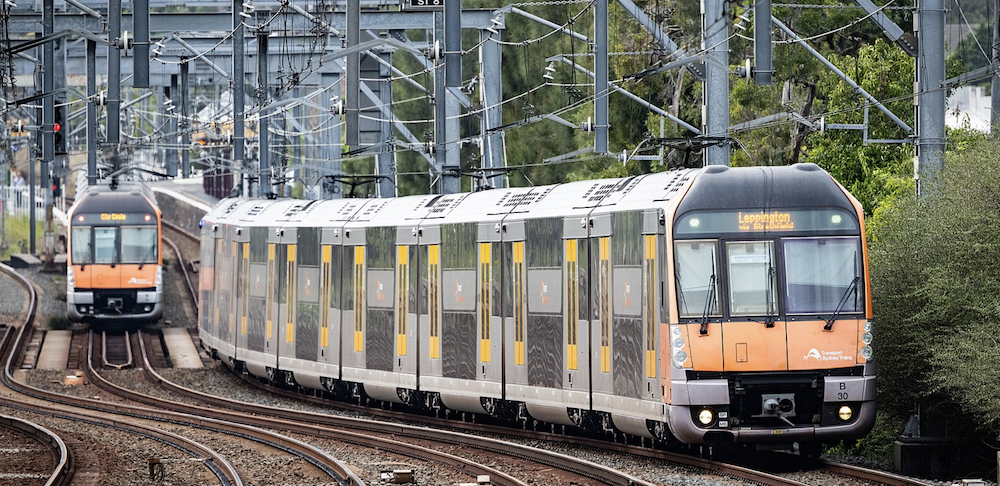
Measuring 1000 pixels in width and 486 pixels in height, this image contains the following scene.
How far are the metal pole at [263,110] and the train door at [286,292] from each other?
2.43 m

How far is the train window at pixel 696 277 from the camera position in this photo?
17.7 metres

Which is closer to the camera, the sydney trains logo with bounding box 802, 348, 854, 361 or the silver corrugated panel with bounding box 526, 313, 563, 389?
the sydney trains logo with bounding box 802, 348, 854, 361

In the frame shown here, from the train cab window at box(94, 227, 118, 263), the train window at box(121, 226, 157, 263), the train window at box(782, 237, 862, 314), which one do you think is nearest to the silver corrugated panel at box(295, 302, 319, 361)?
the train window at box(782, 237, 862, 314)

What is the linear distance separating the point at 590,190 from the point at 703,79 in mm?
→ 2843

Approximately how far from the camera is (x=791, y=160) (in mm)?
35250

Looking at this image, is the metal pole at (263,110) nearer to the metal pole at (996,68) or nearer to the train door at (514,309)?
the train door at (514,309)

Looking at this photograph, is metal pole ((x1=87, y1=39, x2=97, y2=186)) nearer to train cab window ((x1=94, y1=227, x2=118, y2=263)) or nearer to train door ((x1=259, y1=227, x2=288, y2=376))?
train cab window ((x1=94, y1=227, x2=118, y2=263))

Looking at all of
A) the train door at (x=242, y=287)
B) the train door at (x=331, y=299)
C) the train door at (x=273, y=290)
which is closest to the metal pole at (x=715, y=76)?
the train door at (x=331, y=299)

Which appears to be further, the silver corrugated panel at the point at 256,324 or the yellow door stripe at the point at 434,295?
the silver corrugated panel at the point at 256,324

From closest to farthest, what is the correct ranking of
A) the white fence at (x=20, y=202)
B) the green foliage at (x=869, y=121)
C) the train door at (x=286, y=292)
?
the green foliage at (x=869, y=121) < the train door at (x=286, y=292) < the white fence at (x=20, y=202)

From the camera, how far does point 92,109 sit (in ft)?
112

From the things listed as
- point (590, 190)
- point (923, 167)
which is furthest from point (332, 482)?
point (923, 167)

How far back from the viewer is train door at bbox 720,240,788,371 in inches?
692

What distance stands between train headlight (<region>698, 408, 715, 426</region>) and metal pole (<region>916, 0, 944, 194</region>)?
4.56 metres
